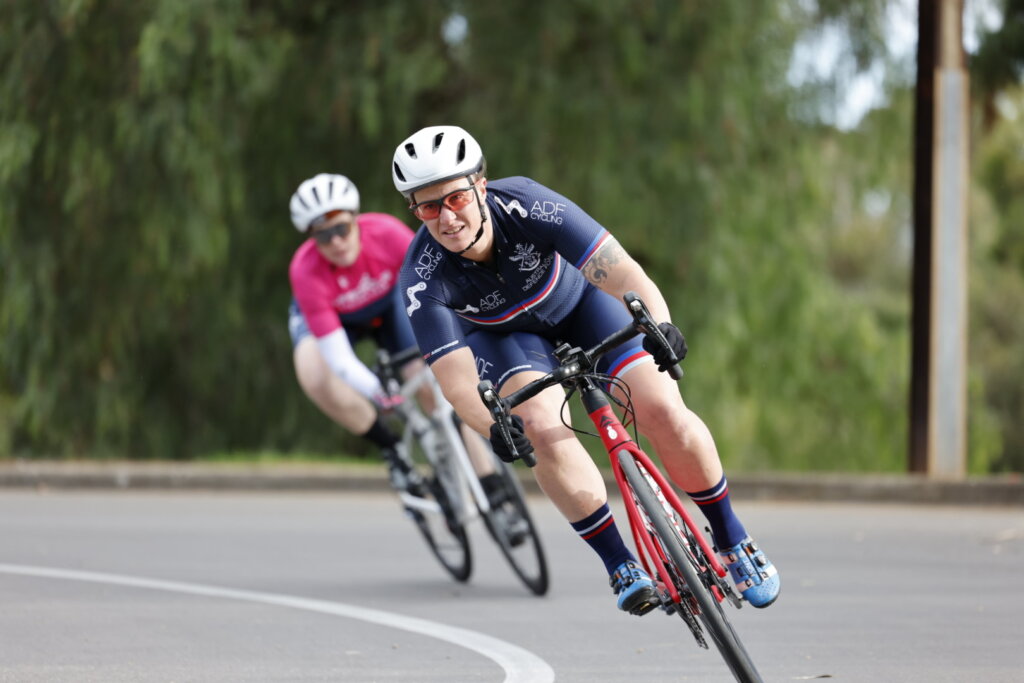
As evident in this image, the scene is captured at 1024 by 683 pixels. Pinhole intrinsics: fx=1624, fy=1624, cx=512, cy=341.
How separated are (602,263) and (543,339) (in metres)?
0.76

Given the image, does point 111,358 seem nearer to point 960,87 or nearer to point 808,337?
point 808,337

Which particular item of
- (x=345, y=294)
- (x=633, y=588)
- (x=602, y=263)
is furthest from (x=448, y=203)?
(x=345, y=294)

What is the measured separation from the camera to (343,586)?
8.72 m

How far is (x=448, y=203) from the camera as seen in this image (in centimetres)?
580

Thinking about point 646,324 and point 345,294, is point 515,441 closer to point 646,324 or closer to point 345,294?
point 646,324

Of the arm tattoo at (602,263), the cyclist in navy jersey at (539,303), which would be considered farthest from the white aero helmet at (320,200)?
the arm tattoo at (602,263)

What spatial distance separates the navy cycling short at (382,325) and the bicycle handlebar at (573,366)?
13.2 feet

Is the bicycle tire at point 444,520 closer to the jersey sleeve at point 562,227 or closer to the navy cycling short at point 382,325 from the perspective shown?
the navy cycling short at point 382,325

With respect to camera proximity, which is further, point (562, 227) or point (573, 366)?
point (562, 227)

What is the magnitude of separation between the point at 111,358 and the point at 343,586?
29.5 ft

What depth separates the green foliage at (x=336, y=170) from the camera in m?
15.8

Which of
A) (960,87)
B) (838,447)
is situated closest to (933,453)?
(960,87)

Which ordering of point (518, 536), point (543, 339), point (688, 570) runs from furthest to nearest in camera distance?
1. point (518, 536)
2. point (543, 339)
3. point (688, 570)

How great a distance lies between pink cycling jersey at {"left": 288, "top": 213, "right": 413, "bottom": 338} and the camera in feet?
30.1
